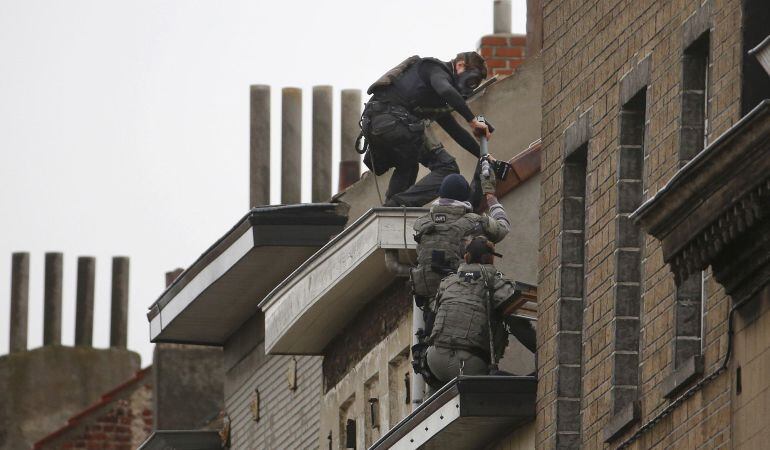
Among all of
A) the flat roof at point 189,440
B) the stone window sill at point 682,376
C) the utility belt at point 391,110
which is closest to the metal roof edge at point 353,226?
the utility belt at point 391,110

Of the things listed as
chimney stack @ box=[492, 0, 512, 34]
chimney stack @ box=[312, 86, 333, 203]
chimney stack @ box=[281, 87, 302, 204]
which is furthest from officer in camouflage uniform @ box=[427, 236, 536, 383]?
chimney stack @ box=[281, 87, 302, 204]

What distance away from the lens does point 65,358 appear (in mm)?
61781

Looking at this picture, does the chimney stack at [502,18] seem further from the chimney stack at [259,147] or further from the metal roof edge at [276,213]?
the chimney stack at [259,147]

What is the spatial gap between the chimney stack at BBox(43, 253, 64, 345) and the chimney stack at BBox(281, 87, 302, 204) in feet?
56.8

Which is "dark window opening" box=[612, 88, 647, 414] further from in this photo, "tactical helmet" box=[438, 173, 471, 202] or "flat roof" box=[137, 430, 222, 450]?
"flat roof" box=[137, 430, 222, 450]

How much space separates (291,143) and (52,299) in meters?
19.9

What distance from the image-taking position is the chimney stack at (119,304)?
63.7 m

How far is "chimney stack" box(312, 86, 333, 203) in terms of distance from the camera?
4503cm

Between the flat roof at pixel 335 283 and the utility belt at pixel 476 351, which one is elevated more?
the flat roof at pixel 335 283

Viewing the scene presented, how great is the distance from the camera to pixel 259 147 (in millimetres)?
45312

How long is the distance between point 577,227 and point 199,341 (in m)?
13.9

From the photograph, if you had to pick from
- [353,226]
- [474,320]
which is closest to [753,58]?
[474,320]

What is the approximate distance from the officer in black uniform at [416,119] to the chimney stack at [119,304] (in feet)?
112

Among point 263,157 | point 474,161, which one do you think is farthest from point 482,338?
point 263,157
